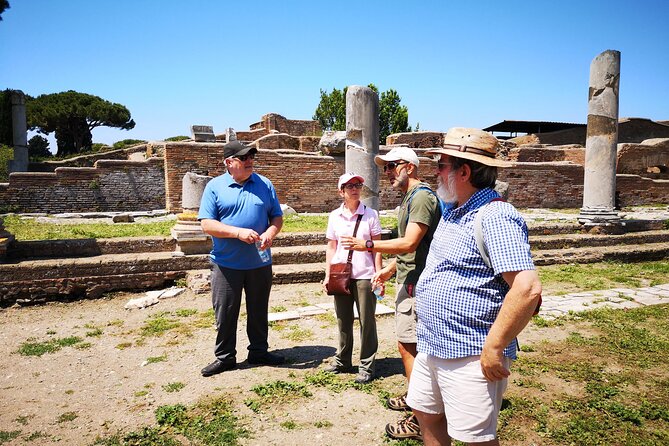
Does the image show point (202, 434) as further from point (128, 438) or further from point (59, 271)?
point (59, 271)

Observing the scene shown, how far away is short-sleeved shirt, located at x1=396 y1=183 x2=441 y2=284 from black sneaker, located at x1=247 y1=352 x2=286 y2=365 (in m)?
1.74

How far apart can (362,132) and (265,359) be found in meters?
5.22

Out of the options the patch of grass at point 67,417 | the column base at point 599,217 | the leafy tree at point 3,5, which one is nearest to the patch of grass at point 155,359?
the patch of grass at point 67,417

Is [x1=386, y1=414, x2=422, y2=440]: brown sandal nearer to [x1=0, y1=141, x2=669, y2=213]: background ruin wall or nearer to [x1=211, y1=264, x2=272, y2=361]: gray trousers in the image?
[x1=211, y1=264, x2=272, y2=361]: gray trousers

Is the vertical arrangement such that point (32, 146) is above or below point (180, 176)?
above

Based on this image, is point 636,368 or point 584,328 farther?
point 584,328

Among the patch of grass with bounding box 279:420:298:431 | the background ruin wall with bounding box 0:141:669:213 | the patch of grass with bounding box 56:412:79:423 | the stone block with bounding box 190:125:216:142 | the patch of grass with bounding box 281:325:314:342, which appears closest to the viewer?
the patch of grass with bounding box 279:420:298:431

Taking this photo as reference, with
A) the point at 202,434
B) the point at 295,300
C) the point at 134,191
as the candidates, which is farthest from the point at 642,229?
the point at 134,191

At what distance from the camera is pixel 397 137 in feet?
77.0

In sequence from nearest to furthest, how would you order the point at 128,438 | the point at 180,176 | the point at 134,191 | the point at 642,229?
the point at 128,438
the point at 642,229
the point at 180,176
the point at 134,191

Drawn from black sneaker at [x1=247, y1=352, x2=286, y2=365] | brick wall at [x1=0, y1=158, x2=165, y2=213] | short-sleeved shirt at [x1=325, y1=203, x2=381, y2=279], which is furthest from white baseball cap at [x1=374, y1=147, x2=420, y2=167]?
brick wall at [x1=0, y1=158, x2=165, y2=213]

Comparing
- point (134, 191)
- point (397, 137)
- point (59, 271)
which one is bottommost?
point (59, 271)

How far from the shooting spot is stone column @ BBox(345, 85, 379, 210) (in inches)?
324

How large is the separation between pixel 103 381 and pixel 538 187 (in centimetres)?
1746
